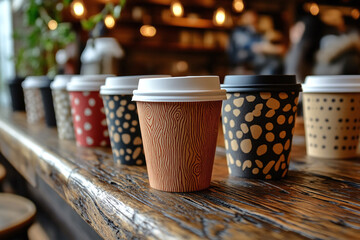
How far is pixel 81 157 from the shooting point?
1119 millimetres

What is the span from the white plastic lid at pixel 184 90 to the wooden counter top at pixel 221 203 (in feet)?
0.59

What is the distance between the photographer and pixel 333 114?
1.03 m

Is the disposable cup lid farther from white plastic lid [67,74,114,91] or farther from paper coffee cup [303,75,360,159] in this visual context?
paper coffee cup [303,75,360,159]

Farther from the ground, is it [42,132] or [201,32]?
[201,32]

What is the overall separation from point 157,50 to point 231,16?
1589 mm

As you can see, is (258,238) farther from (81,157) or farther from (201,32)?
(201,32)

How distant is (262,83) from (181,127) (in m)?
0.20

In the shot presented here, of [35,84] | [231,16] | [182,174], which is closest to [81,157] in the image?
[182,174]

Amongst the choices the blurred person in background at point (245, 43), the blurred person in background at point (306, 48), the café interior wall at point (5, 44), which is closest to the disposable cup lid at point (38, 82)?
the blurred person in background at point (306, 48)

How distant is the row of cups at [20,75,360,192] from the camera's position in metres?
0.72

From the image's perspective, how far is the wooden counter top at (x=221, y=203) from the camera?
0.54 meters

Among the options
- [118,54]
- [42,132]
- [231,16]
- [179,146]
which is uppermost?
[231,16]

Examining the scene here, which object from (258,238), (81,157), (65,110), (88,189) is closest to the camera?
(258,238)

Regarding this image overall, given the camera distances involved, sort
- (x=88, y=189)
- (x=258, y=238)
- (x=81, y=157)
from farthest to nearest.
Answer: (x=81, y=157) < (x=88, y=189) < (x=258, y=238)
